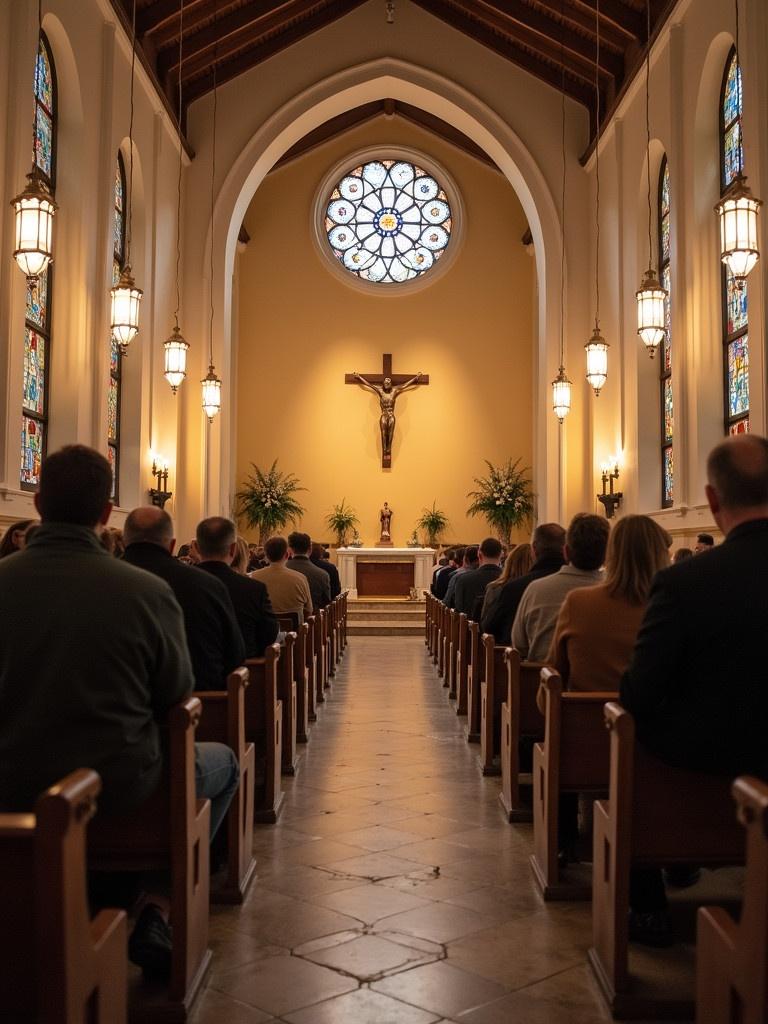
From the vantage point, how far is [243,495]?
17344mm

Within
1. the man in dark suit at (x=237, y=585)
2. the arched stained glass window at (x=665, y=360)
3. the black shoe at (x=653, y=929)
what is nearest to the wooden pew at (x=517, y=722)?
the man in dark suit at (x=237, y=585)

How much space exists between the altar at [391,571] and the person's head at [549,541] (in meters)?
11.5

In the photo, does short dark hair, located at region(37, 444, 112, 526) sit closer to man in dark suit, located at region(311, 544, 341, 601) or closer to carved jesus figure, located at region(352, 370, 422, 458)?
man in dark suit, located at region(311, 544, 341, 601)

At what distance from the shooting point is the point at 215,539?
13.7 feet

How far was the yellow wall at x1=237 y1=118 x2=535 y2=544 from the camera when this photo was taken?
1775cm

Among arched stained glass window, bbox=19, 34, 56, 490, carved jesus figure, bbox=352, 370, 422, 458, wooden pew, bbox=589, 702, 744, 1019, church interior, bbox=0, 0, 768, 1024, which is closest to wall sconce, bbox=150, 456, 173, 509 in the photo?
church interior, bbox=0, 0, 768, 1024

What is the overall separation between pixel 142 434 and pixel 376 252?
8005mm

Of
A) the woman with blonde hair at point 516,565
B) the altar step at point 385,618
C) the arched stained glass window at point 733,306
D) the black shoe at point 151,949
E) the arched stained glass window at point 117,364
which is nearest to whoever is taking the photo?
the black shoe at point 151,949

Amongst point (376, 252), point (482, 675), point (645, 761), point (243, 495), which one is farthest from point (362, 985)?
point (376, 252)

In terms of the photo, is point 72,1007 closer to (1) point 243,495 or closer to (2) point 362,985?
(2) point 362,985

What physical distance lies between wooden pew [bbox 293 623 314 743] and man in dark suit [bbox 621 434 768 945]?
3.65m

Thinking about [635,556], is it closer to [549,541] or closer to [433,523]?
[549,541]

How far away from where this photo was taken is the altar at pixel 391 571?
16156 millimetres

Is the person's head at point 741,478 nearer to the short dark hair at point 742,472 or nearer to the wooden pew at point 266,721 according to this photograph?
the short dark hair at point 742,472
